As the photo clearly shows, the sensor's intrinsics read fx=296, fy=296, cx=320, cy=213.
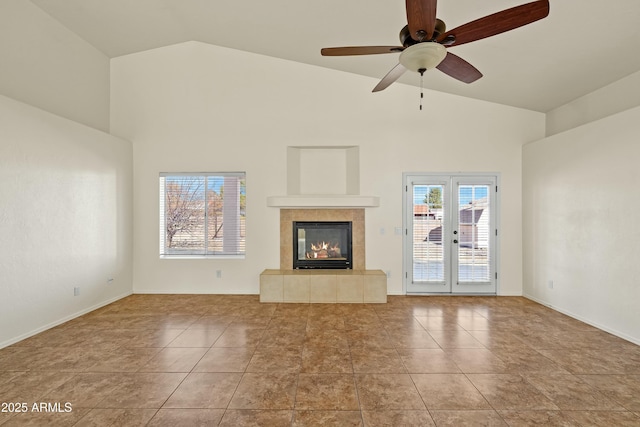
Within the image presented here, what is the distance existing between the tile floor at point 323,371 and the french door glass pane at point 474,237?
0.98 m

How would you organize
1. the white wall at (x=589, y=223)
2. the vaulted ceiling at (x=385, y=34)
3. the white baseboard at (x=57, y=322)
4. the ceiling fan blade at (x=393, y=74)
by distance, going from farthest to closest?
the white wall at (x=589, y=223) < the white baseboard at (x=57, y=322) < the vaulted ceiling at (x=385, y=34) < the ceiling fan blade at (x=393, y=74)

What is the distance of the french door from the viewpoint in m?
5.04

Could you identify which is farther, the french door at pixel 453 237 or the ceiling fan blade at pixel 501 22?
the french door at pixel 453 237

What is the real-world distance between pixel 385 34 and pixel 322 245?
128 inches

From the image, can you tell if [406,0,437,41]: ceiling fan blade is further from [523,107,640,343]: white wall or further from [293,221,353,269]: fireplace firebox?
[293,221,353,269]: fireplace firebox

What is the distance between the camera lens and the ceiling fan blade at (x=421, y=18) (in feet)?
6.09

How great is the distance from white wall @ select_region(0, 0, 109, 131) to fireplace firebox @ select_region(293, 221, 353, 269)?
3809 millimetres

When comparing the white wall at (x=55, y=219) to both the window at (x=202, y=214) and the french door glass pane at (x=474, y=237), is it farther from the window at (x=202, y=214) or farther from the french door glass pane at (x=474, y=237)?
the french door glass pane at (x=474, y=237)

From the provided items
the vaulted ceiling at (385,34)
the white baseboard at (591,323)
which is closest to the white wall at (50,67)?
the vaulted ceiling at (385,34)

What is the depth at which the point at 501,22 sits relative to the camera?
6.61ft

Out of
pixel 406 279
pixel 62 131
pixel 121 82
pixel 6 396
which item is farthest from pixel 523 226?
pixel 121 82

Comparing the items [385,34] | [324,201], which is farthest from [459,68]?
[324,201]

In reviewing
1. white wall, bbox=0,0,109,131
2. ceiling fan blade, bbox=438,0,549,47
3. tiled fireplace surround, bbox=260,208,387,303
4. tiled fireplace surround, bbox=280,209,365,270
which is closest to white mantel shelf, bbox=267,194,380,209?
tiled fireplace surround, bbox=280,209,365,270

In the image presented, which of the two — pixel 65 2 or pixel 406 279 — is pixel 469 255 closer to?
pixel 406 279
